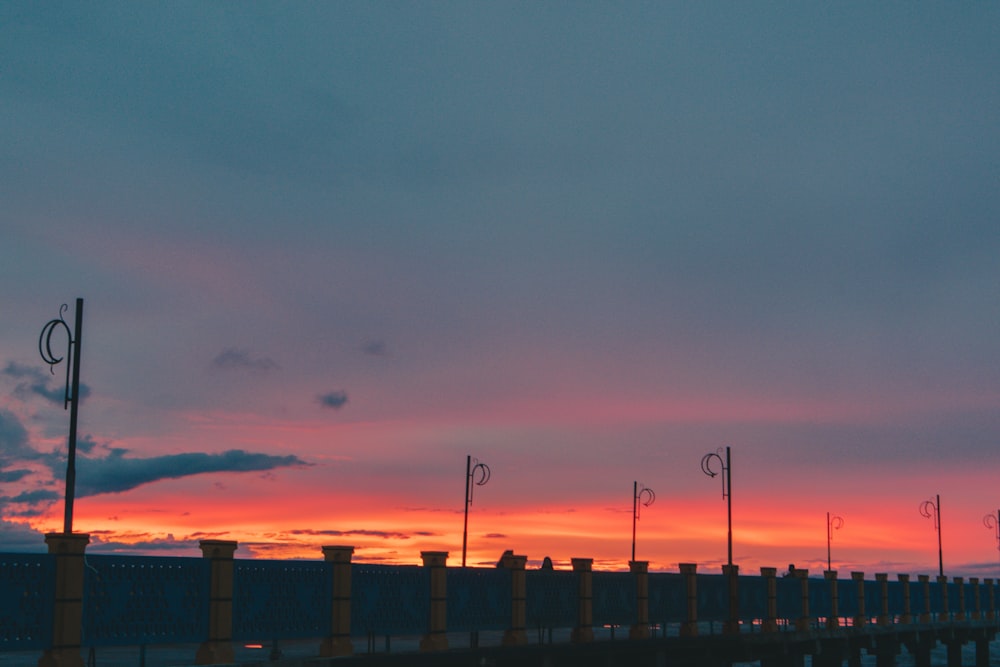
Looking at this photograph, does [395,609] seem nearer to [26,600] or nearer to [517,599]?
[517,599]

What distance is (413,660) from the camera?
2425cm

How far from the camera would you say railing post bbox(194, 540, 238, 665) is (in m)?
20.7

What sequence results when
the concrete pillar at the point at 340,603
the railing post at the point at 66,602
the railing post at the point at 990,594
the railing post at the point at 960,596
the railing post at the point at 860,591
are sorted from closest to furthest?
1. the railing post at the point at 66,602
2. the concrete pillar at the point at 340,603
3. the railing post at the point at 860,591
4. the railing post at the point at 960,596
5. the railing post at the point at 990,594

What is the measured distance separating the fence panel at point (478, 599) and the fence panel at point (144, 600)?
773 cm

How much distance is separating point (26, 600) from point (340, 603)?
6.64m

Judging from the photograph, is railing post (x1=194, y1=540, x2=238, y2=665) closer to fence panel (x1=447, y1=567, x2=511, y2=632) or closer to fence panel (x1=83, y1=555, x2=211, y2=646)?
fence panel (x1=83, y1=555, x2=211, y2=646)

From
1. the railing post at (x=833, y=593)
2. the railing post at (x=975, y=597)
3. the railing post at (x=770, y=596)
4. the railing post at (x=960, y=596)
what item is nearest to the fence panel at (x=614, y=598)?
the railing post at (x=770, y=596)

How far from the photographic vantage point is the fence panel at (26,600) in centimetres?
1805

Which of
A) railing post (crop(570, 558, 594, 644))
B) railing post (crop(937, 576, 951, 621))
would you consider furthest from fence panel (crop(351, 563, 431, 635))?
railing post (crop(937, 576, 951, 621))

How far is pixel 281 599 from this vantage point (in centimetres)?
2261

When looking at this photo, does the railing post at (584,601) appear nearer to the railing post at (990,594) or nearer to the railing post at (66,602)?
the railing post at (66,602)

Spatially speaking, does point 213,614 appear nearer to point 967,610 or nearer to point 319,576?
point 319,576

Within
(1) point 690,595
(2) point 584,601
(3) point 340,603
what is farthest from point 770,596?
(3) point 340,603

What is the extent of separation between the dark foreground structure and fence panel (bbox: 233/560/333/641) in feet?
0.09
